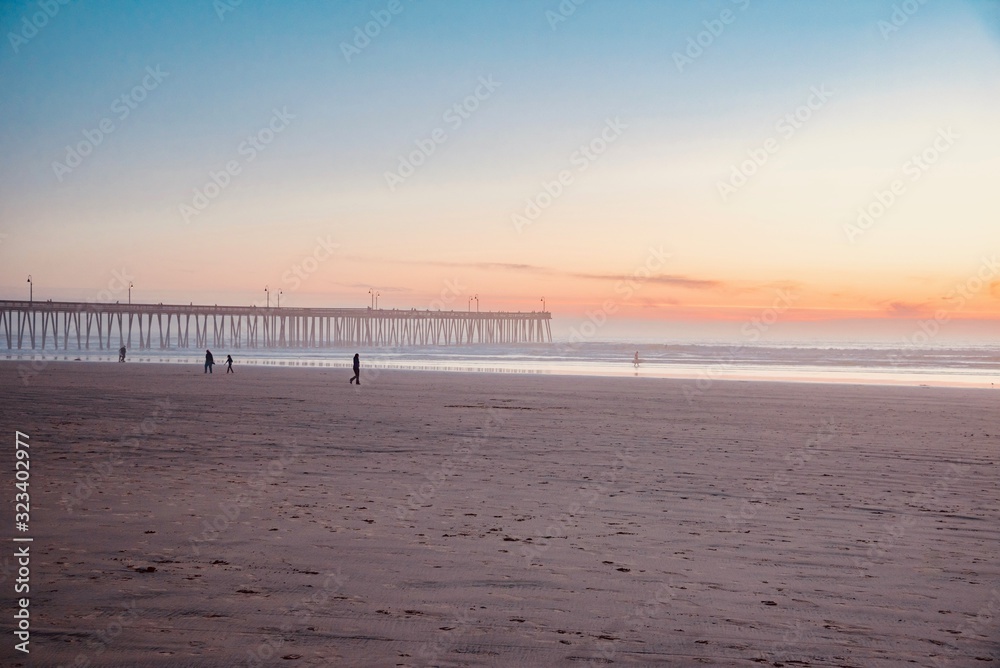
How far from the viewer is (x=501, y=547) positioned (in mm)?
6246

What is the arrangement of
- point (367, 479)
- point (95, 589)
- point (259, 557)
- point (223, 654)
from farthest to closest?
point (367, 479), point (259, 557), point (95, 589), point (223, 654)

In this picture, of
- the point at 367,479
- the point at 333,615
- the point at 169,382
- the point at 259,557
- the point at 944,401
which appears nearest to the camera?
the point at 333,615

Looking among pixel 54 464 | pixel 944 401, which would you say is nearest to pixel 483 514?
pixel 54 464

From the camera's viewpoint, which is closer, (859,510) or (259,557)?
(259,557)

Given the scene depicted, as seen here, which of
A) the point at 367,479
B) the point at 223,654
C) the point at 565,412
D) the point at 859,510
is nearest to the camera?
the point at 223,654

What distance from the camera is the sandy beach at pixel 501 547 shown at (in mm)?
4266

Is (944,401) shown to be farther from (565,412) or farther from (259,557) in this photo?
(259,557)

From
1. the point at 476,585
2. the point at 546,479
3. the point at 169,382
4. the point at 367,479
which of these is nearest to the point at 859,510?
the point at 546,479

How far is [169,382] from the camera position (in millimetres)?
27578

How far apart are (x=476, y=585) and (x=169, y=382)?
25.1 metres

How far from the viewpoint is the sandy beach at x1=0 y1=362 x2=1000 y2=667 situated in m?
4.27

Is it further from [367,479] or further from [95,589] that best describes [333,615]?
[367,479]

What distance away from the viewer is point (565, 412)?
18.7 metres

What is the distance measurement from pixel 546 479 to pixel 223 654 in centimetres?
595
